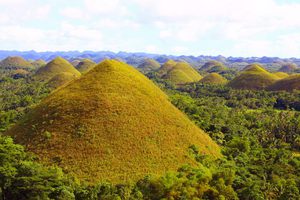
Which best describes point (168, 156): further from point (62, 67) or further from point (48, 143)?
point (62, 67)

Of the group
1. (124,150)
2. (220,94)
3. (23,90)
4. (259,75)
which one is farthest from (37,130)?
(259,75)

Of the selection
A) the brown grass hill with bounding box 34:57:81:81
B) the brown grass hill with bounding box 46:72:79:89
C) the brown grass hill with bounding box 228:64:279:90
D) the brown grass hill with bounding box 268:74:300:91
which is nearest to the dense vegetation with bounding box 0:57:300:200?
the brown grass hill with bounding box 46:72:79:89

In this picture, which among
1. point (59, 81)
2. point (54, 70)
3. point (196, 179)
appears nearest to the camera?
point (196, 179)

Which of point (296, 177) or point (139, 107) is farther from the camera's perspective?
point (139, 107)

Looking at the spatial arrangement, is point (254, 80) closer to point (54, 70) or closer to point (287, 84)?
→ point (287, 84)

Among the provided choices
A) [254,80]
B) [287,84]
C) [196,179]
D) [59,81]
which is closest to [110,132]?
[196,179]

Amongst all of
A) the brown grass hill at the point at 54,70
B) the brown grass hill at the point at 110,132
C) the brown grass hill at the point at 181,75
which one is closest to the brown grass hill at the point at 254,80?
the brown grass hill at the point at 181,75
